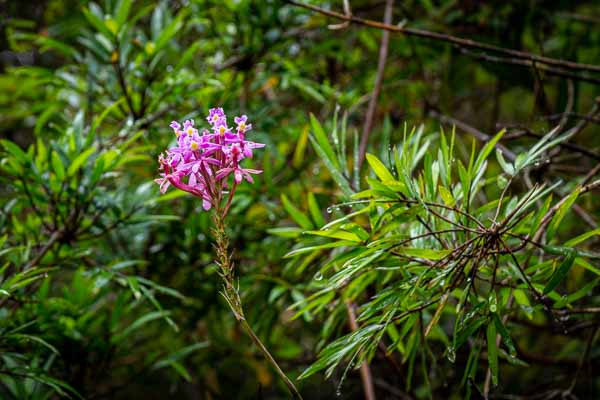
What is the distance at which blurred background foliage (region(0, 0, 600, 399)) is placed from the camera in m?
0.90

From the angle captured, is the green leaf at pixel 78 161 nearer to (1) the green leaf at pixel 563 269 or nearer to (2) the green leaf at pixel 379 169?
(2) the green leaf at pixel 379 169

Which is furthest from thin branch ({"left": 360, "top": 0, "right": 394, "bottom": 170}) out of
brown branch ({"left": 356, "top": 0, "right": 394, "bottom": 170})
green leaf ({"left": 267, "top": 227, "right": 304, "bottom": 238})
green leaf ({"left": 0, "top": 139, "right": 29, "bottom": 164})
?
green leaf ({"left": 0, "top": 139, "right": 29, "bottom": 164})

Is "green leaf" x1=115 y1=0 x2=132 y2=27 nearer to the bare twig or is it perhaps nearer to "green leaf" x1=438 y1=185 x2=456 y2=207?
the bare twig

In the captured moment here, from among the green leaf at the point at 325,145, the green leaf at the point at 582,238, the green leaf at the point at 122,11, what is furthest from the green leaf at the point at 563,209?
the green leaf at the point at 122,11

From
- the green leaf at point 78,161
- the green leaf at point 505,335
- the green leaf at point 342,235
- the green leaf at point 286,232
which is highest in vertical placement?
the green leaf at point 78,161

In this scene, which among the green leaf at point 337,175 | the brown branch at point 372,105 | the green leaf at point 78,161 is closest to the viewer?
the green leaf at point 337,175

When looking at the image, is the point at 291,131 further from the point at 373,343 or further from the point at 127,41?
the point at 373,343

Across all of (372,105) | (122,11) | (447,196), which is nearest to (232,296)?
(447,196)

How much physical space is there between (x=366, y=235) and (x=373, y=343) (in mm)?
134

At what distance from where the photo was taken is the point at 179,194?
37.5 inches

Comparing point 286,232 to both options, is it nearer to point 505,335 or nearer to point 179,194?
point 179,194

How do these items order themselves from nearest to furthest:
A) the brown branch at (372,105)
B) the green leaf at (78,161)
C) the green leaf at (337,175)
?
the green leaf at (337,175) → the green leaf at (78,161) → the brown branch at (372,105)

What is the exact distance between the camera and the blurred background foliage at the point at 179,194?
0.90 m

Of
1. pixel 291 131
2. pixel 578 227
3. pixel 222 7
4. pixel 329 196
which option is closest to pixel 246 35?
pixel 222 7
